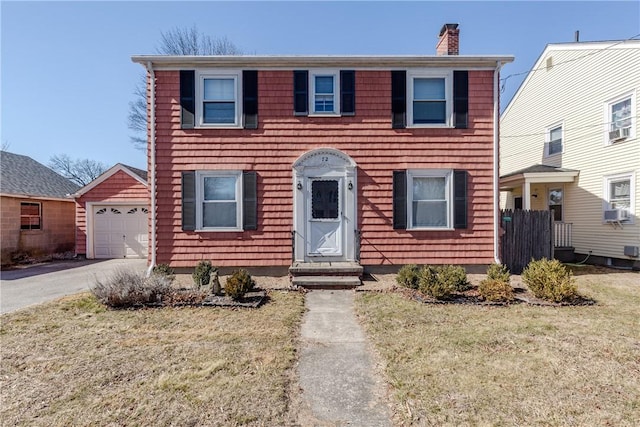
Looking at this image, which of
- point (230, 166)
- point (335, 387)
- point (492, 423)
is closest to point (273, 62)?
point (230, 166)

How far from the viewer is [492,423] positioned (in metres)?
2.45

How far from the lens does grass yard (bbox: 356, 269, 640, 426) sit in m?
2.61

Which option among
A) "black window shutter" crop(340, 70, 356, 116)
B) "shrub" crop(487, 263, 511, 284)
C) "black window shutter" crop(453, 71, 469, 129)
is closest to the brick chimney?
"black window shutter" crop(453, 71, 469, 129)

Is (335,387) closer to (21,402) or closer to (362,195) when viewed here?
(21,402)

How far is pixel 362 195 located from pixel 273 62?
156 inches

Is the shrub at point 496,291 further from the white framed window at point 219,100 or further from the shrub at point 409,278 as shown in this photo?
the white framed window at point 219,100

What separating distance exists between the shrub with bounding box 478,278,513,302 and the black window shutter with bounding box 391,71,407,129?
4.23 meters

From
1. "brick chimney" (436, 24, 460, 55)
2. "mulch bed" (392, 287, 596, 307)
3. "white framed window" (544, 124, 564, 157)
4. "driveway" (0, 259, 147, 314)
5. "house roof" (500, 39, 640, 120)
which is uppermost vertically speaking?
"house roof" (500, 39, 640, 120)

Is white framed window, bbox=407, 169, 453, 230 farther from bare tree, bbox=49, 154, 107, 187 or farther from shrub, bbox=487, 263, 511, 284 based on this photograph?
bare tree, bbox=49, 154, 107, 187

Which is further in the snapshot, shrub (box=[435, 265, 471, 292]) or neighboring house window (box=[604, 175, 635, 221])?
neighboring house window (box=[604, 175, 635, 221])

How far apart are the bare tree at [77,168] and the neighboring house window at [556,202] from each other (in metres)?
42.8

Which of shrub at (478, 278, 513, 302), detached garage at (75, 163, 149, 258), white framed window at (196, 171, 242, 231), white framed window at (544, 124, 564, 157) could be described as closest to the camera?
shrub at (478, 278, 513, 302)

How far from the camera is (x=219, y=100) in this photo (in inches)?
307

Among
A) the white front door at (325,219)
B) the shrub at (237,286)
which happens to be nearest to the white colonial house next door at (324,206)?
the white front door at (325,219)
